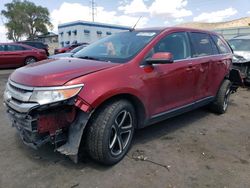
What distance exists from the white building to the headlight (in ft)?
122

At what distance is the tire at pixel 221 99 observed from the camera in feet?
17.8

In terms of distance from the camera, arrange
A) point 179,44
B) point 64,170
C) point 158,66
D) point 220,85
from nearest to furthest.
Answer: point 64,170 → point 158,66 → point 179,44 → point 220,85

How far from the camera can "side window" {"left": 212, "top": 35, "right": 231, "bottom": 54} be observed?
5.43 m

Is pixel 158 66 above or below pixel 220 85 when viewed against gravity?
above

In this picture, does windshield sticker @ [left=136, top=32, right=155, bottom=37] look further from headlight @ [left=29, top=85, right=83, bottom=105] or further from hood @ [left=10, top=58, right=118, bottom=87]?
headlight @ [left=29, top=85, right=83, bottom=105]

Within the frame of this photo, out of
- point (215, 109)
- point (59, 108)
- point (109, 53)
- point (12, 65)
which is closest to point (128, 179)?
point (59, 108)

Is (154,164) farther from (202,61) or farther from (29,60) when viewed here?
(29,60)

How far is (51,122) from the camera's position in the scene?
2.89 metres

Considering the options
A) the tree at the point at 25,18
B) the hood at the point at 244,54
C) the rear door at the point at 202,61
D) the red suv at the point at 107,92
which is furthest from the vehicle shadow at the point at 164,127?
the tree at the point at 25,18

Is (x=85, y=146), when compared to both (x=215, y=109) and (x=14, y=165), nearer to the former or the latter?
(x=14, y=165)

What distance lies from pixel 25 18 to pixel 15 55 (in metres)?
51.2

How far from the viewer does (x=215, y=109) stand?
18.3 ft

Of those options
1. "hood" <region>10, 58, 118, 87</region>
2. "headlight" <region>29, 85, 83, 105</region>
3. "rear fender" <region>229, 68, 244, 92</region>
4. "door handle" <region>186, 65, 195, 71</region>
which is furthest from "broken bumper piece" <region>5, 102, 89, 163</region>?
"rear fender" <region>229, 68, 244, 92</region>

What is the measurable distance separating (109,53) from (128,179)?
187cm
